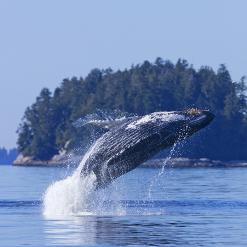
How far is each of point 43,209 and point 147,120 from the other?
29.5ft

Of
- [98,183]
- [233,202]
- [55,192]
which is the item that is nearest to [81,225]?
[98,183]

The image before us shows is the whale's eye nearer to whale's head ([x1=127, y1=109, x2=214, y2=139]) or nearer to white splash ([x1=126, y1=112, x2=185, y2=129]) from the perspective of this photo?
whale's head ([x1=127, y1=109, x2=214, y2=139])

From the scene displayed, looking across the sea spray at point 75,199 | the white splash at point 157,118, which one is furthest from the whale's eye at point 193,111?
the sea spray at point 75,199

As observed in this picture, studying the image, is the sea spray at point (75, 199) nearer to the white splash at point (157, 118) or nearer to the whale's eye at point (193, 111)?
the white splash at point (157, 118)

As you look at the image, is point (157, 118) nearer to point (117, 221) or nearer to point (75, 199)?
point (117, 221)

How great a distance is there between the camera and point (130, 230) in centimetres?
3959

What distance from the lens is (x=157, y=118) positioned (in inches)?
1624

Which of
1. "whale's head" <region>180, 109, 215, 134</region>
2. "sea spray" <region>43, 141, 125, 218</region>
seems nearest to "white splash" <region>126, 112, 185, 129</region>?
"whale's head" <region>180, 109, 215, 134</region>

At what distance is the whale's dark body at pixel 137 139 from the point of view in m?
40.7

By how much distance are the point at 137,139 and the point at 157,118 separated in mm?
886

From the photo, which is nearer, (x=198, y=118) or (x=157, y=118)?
(x=198, y=118)

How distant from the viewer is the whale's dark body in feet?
133

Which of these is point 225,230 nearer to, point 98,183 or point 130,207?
point 98,183

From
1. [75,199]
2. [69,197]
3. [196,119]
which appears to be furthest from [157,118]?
[69,197]
